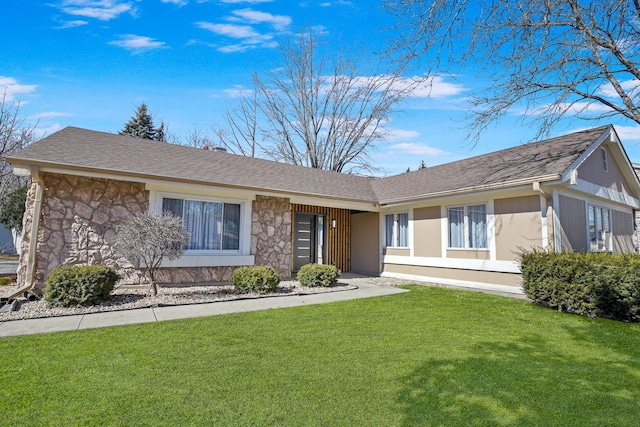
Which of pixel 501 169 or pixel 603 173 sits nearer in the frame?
pixel 501 169

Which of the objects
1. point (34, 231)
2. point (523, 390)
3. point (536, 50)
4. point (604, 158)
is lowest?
point (523, 390)

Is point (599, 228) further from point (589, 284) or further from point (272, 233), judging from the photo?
point (272, 233)

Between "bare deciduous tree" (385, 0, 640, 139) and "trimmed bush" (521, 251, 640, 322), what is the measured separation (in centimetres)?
406

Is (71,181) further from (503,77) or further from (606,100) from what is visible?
(606,100)

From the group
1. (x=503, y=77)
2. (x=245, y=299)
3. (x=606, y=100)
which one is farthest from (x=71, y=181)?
(x=606, y=100)

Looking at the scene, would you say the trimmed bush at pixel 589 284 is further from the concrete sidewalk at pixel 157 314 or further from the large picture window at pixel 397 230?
the large picture window at pixel 397 230

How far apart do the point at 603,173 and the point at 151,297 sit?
13525 mm

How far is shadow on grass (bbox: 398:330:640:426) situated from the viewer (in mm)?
2930

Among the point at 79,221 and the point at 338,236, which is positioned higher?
the point at 79,221

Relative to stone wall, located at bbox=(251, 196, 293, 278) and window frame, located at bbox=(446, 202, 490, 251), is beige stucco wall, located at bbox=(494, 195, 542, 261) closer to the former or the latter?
window frame, located at bbox=(446, 202, 490, 251)

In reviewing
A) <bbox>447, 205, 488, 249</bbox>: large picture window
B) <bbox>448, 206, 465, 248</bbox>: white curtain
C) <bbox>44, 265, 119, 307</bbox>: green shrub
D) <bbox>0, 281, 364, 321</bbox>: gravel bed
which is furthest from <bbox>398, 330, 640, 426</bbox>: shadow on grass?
<bbox>44, 265, 119, 307</bbox>: green shrub

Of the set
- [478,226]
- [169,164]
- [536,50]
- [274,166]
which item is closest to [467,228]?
[478,226]

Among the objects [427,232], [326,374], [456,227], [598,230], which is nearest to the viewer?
[326,374]

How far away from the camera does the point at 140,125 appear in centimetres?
2669
